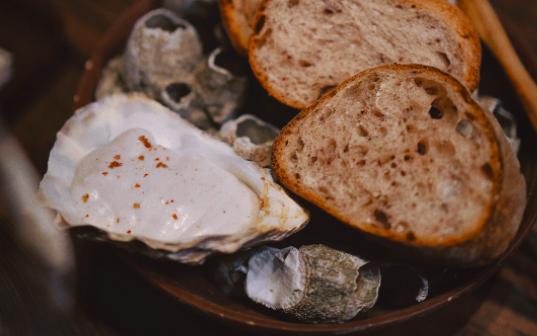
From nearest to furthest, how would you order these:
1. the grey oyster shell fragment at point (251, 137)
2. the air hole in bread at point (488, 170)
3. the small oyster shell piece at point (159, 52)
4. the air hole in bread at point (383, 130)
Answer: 1. the air hole in bread at point (488, 170)
2. the air hole in bread at point (383, 130)
3. the grey oyster shell fragment at point (251, 137)
4. the small oyster shell piece at point (159, 52)

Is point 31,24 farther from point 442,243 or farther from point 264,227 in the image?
point 442,243

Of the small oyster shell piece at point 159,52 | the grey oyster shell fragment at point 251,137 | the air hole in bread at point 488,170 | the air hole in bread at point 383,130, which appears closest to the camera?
the air hole in bread at point 488,170

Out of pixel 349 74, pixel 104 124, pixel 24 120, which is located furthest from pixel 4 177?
pixel 349 74

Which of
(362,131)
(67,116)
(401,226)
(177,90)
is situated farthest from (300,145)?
(67,116)

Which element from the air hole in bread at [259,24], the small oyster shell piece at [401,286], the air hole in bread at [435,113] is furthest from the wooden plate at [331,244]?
the air hole in bread at [435,113]

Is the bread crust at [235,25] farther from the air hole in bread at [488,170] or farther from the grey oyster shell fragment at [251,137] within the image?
the air hole in bread at [488,170]

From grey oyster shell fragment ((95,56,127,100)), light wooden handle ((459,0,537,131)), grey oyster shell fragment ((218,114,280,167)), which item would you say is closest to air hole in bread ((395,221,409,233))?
grey oyster shell fragment ((218,114,280,167))

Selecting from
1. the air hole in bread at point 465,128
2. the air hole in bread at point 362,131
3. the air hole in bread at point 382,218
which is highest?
the air hole in bread at point 465,128
